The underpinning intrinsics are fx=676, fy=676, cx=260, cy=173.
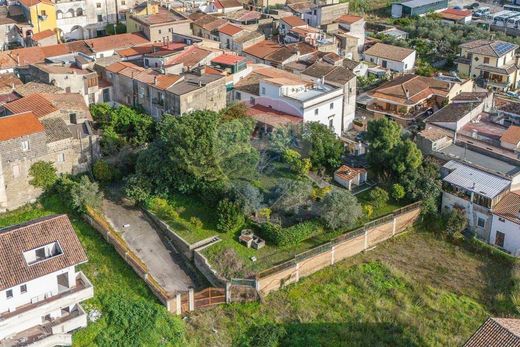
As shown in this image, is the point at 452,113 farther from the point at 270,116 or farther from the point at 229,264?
the point at 229,264

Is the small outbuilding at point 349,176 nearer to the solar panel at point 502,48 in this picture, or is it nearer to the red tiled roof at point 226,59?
the red tiled roof at point 226,59

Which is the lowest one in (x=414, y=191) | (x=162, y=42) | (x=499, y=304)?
(x=499, y=304)

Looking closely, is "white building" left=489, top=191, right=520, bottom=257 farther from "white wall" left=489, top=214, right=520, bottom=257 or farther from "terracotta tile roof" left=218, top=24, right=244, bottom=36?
"terracotta tile roof" left=218, top=24, right=244, bottom=36

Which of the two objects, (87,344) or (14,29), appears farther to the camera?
(14,29)

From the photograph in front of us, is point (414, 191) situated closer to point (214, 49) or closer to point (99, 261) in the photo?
Result: point (99, 261)

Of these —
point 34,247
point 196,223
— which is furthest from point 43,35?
point 34,247

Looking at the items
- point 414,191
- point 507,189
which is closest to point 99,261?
point 414,191
